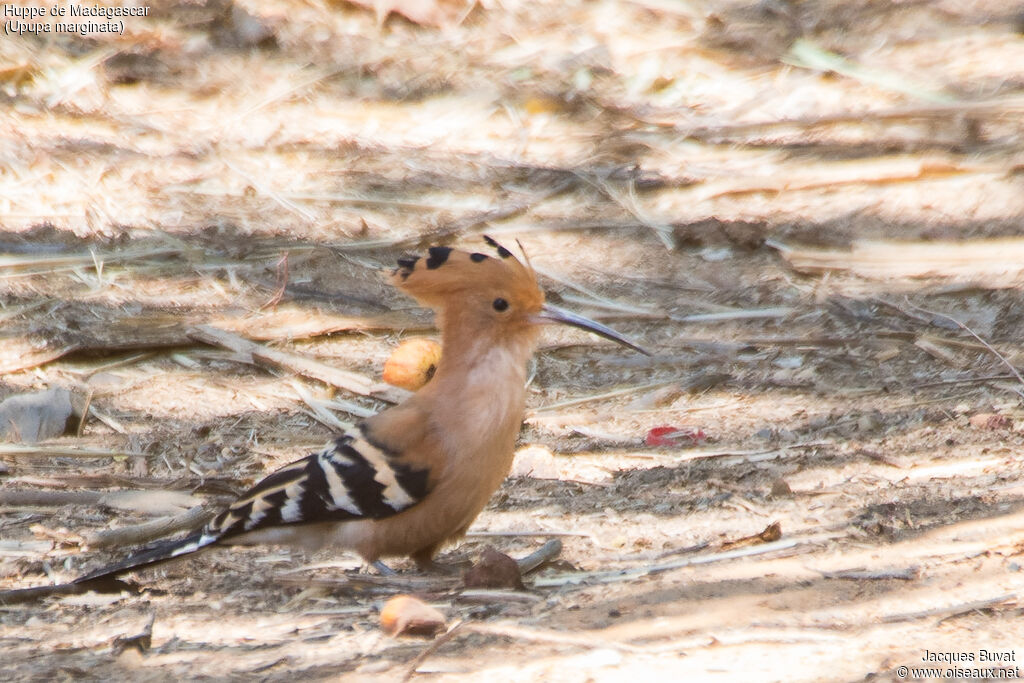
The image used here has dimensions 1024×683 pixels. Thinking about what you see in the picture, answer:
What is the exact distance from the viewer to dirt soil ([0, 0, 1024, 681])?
271 cm

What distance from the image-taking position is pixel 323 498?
3.17 m

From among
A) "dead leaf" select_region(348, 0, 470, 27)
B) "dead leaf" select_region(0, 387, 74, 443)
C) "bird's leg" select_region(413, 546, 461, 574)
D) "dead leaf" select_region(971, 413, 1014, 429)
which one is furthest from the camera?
"dead leaf" select_region(348, 0, 470, 27)

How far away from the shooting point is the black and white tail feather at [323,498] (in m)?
3.14

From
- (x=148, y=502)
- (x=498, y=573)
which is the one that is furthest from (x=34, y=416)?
(x=498, y=573)

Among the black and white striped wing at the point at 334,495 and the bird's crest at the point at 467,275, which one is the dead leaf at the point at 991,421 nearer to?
the bird's crest at the point at 467,275

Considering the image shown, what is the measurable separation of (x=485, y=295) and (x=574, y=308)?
157 centimetres

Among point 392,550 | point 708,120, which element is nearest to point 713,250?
point 708,120

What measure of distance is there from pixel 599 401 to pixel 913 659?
214 centimetres

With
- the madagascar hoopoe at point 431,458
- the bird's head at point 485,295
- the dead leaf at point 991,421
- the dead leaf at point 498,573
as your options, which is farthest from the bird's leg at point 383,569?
the dead leaf at point 991,421

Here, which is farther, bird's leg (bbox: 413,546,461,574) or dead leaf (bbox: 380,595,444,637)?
bird's leg (bbox: 413,546,461,574)

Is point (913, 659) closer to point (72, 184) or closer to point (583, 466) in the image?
point (583, 466)

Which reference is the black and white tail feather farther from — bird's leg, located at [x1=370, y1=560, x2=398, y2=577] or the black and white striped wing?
bird's leg, located at [x1=370, y1=560, x2=398, y2=577]

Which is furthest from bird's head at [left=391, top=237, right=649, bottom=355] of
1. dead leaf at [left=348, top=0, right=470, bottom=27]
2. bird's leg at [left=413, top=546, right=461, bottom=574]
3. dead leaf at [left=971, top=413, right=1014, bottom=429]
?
dead leaf at [left=348, top=0, right=470, bottom=27]

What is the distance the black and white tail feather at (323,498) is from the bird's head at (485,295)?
38 centimetres
